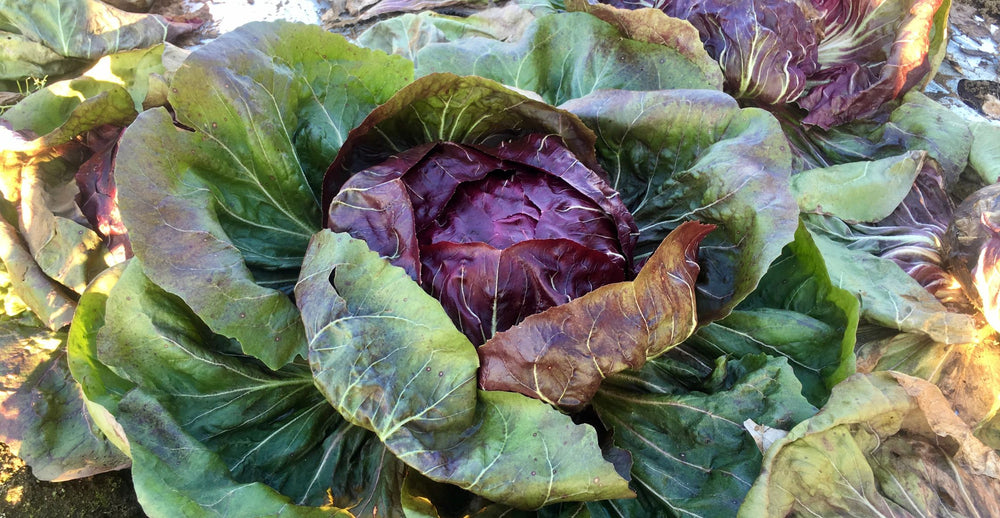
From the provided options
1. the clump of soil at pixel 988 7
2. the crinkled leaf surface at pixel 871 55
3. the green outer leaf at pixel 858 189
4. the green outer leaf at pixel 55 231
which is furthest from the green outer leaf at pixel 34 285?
the clump of soil at pixel 988 7

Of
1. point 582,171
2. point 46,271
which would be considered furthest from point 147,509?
point 582,171

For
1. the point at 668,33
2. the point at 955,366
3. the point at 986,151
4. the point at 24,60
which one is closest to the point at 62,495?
the point at 24,60

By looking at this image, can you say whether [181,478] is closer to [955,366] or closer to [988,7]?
[955,366]

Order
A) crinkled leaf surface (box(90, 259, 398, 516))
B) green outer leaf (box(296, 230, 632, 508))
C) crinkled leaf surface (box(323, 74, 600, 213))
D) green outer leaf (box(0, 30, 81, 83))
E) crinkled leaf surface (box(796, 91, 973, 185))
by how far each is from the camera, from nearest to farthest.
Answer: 1. green outer leaf (box(296, 230, 632, 508))
2. crinkled leaf surface (box(90, 259, 398, 516))
3. crinkled leaf surface (box(323, 74, 600, 213))
4. green outer leaf (box(0, 30, 81, 83))
5. crinkled leaf surface (box(796, 91, 973, 185))

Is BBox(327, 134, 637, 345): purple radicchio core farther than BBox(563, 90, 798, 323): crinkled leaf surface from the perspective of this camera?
No

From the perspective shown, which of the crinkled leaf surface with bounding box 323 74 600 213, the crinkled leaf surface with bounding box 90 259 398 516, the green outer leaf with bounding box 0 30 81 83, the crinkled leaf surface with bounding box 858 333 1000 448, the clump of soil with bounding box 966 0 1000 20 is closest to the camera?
the crinkled leaf surface with bounding box 90 259 398 516

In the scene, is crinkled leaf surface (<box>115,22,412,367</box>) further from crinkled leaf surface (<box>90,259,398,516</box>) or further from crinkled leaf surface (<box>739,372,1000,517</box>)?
crinkled leaf surface (<box>739,372,1000,517</box>)

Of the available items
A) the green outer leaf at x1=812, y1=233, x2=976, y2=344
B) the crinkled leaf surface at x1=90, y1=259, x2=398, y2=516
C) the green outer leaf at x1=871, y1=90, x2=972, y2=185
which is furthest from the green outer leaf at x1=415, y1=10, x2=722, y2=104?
the green outer leaf at x1=871, y1=90, x2=972, y2=185

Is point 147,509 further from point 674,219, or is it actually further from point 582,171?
point 674,219
